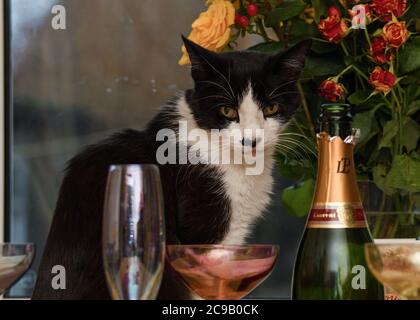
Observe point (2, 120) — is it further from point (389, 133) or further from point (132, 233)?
point (132, 233)

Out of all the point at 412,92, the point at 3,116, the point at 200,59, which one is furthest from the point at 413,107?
the point at 3,116

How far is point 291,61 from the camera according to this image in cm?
105

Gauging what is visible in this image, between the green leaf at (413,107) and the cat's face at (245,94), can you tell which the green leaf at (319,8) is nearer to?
the cat's face at (245,94)

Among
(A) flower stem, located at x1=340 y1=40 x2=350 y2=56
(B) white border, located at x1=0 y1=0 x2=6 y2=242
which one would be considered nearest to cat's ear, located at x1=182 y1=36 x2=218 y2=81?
(A) flower stem, located at x1=340 y1=40 x2=350 y2=56

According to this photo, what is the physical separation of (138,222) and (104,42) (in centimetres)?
109

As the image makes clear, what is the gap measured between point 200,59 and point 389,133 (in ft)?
1.12

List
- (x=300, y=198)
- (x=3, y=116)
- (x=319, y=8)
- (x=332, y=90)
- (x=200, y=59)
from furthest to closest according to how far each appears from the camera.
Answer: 1. (x=3, y=116)
2. (x=300, y=198)
3. (x=200, y=59)
4. (x=319, y=8)
5. (x=332, y=90)

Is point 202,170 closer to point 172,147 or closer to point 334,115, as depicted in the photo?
point 172,147

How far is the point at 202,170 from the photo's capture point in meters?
1.19

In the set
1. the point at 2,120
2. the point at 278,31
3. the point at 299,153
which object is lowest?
the point at 299,153

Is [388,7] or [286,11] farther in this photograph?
[286,11]

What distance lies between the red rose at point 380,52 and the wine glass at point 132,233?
16.0 inches

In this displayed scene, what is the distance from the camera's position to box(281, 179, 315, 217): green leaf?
1189 millimetres
